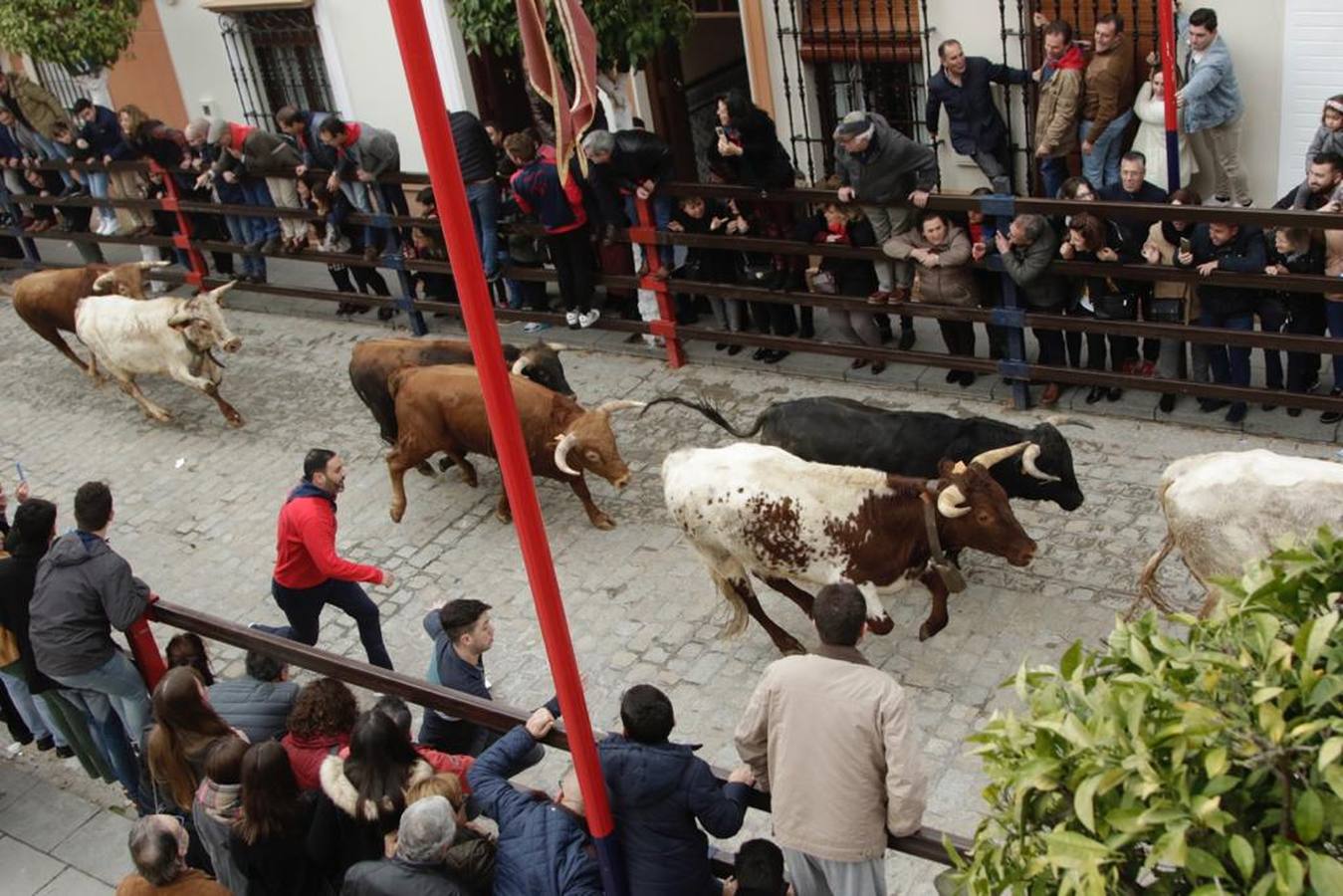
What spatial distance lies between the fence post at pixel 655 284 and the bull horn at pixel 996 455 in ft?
12.7

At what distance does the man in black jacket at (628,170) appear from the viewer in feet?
35.0

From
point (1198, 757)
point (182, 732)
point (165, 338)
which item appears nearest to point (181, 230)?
point (165, 338)

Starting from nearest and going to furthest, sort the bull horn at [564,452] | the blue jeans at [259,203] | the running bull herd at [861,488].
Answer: the running bull herd at [861,488]
the bull horn at [564,452]
the blue jeans at [259,203]

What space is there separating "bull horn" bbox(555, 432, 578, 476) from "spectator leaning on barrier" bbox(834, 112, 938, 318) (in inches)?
97.1

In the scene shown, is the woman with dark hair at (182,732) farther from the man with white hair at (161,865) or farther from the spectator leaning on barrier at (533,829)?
the spectator leaning on barrier at (533,829)

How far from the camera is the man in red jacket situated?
7836mm

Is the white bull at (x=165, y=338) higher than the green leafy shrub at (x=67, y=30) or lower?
lower

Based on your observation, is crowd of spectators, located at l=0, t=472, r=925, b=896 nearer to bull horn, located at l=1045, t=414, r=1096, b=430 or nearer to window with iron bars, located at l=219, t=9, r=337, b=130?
bull horn, located at l=1045, t=414, r=1096, b=430

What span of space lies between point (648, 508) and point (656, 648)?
61.9 inches

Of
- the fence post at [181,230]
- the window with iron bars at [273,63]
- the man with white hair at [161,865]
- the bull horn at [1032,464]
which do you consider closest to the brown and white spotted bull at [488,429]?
the bull horn at [1032,464]

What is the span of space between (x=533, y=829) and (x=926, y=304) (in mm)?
5986

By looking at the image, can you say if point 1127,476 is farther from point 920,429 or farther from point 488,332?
point 488,332

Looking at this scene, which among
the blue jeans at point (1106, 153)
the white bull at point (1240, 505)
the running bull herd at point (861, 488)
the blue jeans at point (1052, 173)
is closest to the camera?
the white bull at point (1240, 505)

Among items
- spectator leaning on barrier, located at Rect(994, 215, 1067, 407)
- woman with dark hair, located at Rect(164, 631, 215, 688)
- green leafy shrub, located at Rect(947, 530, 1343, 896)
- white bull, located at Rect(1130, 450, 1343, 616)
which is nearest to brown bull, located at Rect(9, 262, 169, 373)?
woman with dark hair, located at Rect(164, 631, 215, 688)
